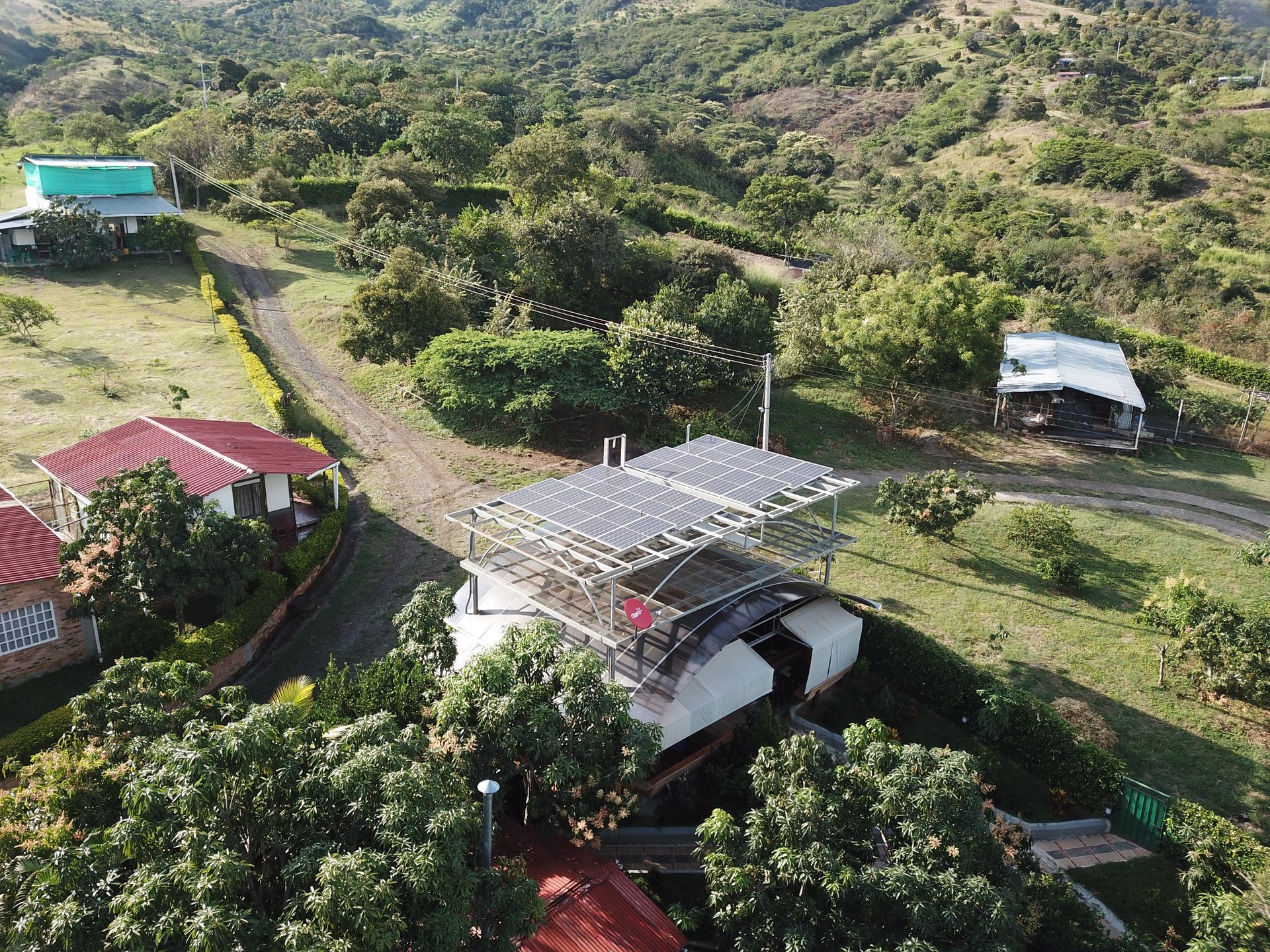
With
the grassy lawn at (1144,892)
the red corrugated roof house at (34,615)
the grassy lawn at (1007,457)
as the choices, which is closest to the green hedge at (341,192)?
the grassy lawn at (1007,457)

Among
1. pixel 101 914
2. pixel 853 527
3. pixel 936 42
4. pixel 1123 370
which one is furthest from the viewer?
pixel 936 42

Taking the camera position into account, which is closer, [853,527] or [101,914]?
[101,914]

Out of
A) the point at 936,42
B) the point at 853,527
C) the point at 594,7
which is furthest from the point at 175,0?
the point at 853,527

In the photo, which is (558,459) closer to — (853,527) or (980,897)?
(853,527)

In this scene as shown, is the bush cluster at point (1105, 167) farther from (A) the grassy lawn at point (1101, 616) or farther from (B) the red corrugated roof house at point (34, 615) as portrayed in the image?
(B) the red corrugated roof house at point (34, 615)

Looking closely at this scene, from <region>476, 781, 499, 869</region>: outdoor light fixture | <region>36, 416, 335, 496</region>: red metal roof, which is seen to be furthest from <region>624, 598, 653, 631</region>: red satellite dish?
<region>36, 416, 335, 496</region>: red metal roof

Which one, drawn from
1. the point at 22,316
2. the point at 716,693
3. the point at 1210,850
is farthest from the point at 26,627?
the point at 22,316

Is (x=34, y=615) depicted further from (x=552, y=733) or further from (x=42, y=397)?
(x=42, y=397)
